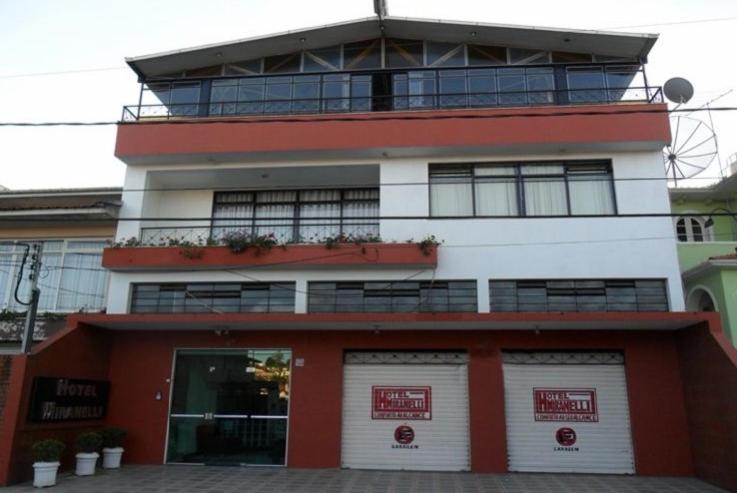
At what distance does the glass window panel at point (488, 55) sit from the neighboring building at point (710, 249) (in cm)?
669

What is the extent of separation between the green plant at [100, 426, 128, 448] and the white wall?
2773 mm

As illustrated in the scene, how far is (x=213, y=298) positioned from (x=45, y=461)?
16.0 feet

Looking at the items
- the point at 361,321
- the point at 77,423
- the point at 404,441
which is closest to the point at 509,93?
the point at 361,321

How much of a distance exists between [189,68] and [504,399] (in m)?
12.7

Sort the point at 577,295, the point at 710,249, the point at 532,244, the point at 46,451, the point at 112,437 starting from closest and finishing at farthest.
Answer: the point at 46,451
the point at 112,437
the point at 577,295
the point at 532,244
the point at 710,249

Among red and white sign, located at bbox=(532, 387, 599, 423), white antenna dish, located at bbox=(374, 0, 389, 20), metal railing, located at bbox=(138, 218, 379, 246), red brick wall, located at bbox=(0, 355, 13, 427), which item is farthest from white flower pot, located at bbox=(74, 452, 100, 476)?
white antenna dish, located at bbox=(374, 0, 389, 20)

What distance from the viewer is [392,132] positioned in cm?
1423

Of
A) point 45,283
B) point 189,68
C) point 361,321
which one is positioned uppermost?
point 189,68

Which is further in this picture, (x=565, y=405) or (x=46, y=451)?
(x=565, y=405)

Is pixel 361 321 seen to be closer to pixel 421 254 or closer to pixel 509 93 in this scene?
pixel 421 254

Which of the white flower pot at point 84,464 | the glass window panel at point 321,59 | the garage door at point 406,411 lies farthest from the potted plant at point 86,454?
the glass window panel at point 321,59

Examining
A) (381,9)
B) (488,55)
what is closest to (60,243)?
(381,9)

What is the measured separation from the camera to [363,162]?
47.8 ft

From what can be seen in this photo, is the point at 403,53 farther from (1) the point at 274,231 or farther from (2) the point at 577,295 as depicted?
(2) the point at 577,295
